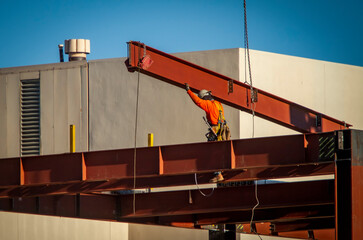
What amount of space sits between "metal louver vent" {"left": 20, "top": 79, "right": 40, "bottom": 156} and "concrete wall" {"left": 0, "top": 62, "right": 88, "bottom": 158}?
10.1 inches

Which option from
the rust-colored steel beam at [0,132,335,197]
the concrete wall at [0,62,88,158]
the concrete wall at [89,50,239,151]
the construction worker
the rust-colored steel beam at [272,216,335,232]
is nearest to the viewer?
the rust-colored steel beam at [0,132,335,197]

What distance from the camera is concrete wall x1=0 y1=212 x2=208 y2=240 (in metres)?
24.2

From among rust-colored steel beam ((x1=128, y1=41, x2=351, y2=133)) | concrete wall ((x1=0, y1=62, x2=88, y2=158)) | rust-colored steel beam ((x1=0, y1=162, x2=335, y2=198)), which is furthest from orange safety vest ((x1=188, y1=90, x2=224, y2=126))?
concrete wall ((x1=0, y1=62, x2=88, y2=158))

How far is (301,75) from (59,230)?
36.8ft

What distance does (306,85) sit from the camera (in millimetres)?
28781

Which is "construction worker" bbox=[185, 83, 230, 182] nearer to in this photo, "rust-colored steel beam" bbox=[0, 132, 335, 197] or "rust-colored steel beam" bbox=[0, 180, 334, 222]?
"rust-colored steel beam" bbox=[0, 132, 335, 197]

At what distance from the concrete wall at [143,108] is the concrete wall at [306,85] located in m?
1.02

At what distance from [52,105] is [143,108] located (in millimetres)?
4137

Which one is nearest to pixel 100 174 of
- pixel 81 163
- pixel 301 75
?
pixel 81 163

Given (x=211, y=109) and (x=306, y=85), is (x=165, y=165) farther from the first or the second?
(x=306, y=85)

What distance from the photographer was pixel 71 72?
29594 mm

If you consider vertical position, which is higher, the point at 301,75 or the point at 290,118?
the point at 301,75

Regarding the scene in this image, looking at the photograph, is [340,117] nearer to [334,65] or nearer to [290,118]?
[334,65]

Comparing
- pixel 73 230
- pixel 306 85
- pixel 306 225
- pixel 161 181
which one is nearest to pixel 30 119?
pixel 73 230
